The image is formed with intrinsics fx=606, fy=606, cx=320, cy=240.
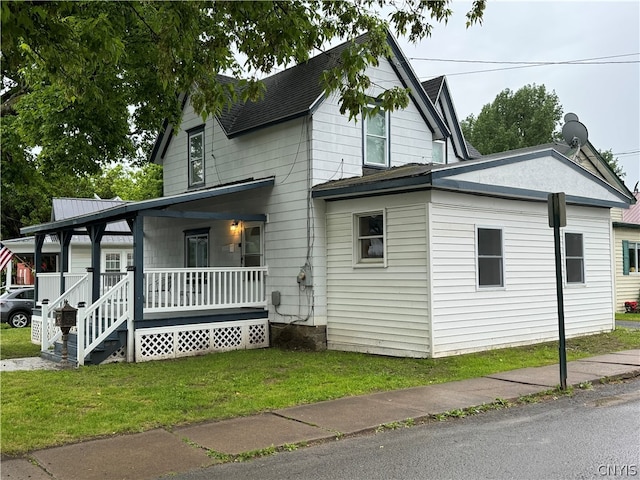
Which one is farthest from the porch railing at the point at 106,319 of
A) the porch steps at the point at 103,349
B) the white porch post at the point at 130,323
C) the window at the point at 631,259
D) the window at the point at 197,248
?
the window at the point at 631,259

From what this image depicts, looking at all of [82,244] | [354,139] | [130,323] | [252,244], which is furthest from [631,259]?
[82,244]

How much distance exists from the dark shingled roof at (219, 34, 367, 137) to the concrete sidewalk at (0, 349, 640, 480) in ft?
23.7

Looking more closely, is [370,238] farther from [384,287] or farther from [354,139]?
[354,139]

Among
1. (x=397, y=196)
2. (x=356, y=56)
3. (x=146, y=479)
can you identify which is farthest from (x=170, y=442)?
(x=397, y=196)

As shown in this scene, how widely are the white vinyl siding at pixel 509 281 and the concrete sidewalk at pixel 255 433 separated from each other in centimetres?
244

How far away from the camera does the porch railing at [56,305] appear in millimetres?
13227

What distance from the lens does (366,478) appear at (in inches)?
204

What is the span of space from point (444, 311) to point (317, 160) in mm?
4354

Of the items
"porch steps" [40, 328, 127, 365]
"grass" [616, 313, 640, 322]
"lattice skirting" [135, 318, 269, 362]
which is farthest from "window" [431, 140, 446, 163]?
"porch steps" [40, 328, 127, 365]

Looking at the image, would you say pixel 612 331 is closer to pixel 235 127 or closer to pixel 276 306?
pixel 276 306

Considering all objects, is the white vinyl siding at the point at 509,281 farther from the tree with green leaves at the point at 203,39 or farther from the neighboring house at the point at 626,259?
the neighboring house at the point at 626,259

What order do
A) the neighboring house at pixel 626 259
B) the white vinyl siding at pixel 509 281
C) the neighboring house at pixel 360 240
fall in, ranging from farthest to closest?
the neighboring house at pixel 626 259, the neighboring house at pixel 360 240, the white vinyl siding at pixel 509 281

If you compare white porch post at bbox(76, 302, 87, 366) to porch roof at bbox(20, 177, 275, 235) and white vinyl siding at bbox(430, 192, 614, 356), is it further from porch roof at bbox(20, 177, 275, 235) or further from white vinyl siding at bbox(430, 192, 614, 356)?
white vinyl siding at bbox(430, 192, 614, 356)

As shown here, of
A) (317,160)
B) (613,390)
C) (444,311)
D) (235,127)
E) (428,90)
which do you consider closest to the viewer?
(613,390)
